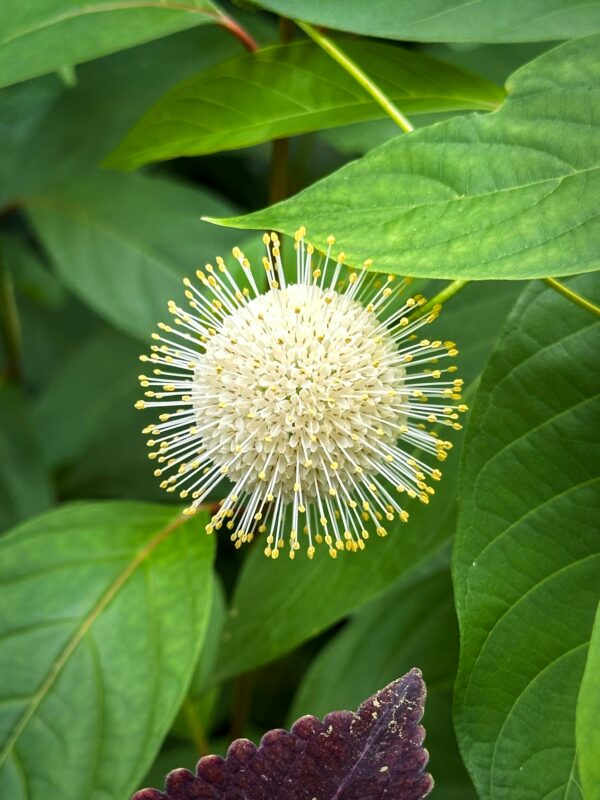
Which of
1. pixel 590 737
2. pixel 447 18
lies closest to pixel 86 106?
pixel 447 18

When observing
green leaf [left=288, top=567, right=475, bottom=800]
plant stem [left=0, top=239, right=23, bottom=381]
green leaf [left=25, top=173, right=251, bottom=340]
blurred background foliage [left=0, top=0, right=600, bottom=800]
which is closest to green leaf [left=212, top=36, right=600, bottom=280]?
blurred background foliage [left=0, top=0, right=600, bottom=800]

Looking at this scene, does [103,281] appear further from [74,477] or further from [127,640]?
[127,640]

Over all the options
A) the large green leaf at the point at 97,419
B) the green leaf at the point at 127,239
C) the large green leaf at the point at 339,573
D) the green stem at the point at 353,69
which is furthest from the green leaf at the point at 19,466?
the green stem at the point at 353,69

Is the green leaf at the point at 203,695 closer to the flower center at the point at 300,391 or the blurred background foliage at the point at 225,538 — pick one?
the blurred background foliage at the point at 225,538

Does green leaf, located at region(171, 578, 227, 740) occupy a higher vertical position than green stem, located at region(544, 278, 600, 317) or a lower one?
lower

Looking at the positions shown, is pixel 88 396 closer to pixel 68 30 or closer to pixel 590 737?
pixel 68 30

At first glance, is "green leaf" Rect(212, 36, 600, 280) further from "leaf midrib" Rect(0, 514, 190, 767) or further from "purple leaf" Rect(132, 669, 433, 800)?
"leaf midrib" Rect(0, 514, 190, 767)
